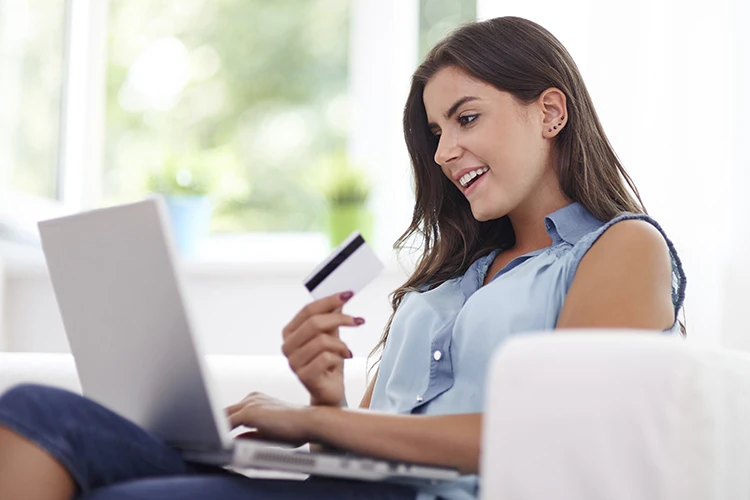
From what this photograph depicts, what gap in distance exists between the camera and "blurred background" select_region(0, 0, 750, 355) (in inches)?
96.7

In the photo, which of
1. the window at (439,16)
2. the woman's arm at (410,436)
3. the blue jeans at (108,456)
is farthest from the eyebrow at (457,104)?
the window at (439,16)

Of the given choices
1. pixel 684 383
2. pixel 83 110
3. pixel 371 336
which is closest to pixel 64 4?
pixel 83 110

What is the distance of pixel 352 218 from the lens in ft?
9.55

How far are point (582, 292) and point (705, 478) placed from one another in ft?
1.26

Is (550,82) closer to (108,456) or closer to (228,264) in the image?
(108,456)

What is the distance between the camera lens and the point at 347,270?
121 centimetres

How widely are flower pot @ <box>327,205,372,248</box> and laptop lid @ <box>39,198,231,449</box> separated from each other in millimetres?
1678

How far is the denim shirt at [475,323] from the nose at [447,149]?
20 cm

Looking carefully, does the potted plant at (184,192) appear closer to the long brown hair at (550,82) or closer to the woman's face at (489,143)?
the long brown hair at (550,82)

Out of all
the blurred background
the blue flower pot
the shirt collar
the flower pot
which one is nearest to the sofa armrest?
the shirt collar

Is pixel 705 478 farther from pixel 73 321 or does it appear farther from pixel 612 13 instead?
pixel 612 13

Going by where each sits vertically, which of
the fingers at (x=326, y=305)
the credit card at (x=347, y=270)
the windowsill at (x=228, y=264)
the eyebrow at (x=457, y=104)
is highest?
the eyebrow at (x=457, y=104)

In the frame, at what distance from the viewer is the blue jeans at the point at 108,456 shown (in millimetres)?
1040

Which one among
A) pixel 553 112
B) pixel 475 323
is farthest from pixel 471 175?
pixel 475 323
